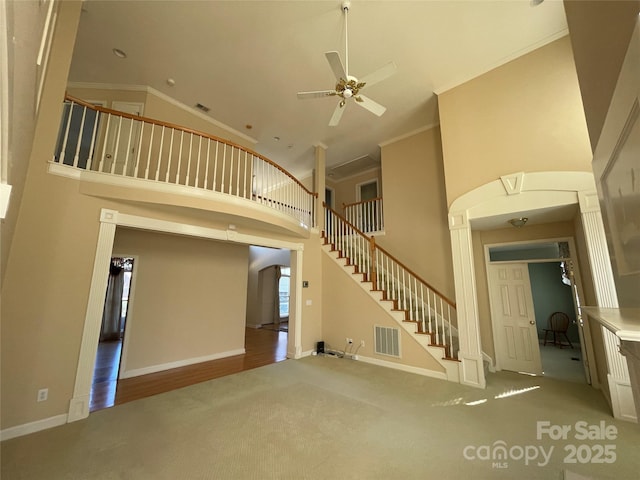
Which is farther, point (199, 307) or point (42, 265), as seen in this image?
point (199, 307)

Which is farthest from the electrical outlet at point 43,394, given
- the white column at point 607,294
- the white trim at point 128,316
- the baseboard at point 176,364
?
the white column at point 607,294

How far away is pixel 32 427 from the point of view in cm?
269

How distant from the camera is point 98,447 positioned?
2.47m

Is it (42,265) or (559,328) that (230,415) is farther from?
(559,328)

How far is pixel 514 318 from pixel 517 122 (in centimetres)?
343

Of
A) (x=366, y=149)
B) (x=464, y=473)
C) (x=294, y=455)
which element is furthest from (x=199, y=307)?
(x=366, y=149)

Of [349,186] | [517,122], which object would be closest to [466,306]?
[517,122]

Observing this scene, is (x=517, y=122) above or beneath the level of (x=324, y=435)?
above

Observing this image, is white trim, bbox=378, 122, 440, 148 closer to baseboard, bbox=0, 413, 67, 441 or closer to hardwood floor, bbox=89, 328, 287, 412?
hardwood floor, bbox=89, 328, 287, 412

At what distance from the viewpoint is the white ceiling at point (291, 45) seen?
357 centimetres

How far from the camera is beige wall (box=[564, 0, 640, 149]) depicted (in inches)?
34.9

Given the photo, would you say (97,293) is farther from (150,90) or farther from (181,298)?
(150,90)

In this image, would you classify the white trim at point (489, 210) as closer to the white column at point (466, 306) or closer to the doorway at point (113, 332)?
the white column at point (466, 306)

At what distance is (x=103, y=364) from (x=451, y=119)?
819cm
